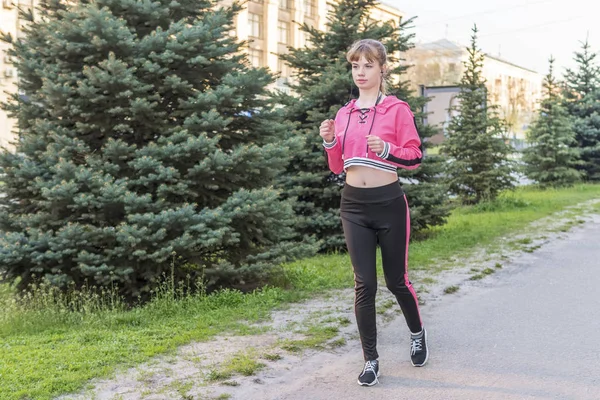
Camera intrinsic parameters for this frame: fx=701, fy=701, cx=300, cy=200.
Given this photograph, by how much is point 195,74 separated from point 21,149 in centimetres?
187

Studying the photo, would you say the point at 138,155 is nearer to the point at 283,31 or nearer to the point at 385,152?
the point at 385,152

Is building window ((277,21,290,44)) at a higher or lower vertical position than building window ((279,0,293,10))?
lower

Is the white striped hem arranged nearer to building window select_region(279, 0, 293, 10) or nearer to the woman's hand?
the woman's hand

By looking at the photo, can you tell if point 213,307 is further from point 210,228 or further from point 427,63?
point 427,63

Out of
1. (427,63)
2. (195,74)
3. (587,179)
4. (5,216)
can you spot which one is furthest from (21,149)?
(427,63)

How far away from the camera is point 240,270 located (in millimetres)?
6922

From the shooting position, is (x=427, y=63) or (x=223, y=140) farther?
(x=427, y=63)

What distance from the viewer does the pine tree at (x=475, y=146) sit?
56.4 feet

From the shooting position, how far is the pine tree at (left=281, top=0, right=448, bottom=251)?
1020cm

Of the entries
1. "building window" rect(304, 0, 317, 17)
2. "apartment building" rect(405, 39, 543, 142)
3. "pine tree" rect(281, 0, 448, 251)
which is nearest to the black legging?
"pine tree" rect(281, 0, 448, 251)

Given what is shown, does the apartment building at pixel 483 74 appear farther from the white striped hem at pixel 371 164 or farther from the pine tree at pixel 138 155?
the white striped hem at pixel 371 164

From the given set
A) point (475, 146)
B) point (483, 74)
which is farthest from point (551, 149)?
point (483, 74)

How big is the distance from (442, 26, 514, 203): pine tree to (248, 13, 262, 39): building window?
33.0m

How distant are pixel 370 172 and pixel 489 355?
5.46 feet
